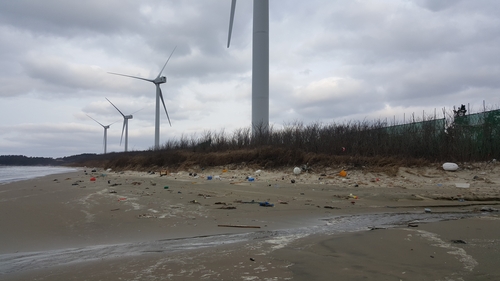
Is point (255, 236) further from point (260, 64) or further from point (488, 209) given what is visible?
point (260, 64)

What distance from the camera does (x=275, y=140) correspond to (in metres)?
17.2

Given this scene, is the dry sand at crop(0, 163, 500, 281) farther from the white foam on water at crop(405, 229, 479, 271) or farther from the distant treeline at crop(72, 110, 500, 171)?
the distant treeline at crop(72, 110, 500, 171)

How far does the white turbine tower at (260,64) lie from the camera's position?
22734 millimetres

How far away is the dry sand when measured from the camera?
318cm

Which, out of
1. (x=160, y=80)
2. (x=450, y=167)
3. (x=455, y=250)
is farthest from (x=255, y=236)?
(x=160, y=80)

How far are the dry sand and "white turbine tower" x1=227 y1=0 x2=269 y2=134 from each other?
44.3ft

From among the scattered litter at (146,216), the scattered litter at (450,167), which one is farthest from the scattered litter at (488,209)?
the scattered litter at (146,216)

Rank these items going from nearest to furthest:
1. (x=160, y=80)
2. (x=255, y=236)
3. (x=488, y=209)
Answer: (x=255, y=236) < (x=488, y=209) < (x=160, y=80)

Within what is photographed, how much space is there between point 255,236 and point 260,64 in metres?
19.2

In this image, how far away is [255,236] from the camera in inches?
185

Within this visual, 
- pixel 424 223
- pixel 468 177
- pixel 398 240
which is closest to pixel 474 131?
pixel 468 177

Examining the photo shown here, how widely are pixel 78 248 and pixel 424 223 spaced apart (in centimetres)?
479

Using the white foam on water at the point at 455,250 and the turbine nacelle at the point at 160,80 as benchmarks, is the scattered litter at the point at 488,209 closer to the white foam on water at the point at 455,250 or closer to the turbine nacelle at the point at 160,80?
the white foam on water at the point at 455,250

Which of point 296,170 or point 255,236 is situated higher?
point 296,170
